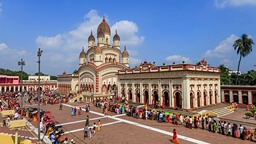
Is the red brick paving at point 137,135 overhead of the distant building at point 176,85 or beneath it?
beneath

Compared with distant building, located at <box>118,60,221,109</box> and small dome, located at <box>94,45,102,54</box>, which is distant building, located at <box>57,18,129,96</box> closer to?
small dome, located at <box>94,45,102,54</box>

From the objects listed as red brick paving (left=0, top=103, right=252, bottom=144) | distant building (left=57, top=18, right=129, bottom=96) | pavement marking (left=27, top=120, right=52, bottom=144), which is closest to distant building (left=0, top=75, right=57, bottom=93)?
distant building (left=57, top=18, right=129, bottom=96)

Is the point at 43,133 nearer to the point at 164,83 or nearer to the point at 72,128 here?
the point at 72,128

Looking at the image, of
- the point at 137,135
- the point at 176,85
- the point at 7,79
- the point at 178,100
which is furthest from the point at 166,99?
the point at 7,79

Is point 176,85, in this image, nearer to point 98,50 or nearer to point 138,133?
point 138,133

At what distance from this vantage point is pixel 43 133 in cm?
1922

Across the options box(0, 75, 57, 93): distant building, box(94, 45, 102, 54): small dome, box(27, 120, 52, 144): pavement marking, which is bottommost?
box(27, 120, 52, 144): pavement marking

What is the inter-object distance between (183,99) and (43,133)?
696 inches

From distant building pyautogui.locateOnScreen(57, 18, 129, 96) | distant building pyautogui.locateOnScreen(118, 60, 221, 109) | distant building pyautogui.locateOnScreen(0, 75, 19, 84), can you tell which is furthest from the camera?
distant building pyautogui.locateOnScreen(0, 75, 19, 84)

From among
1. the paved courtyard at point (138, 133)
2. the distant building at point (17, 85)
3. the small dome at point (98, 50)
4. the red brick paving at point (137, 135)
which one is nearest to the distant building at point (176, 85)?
the paved courtyard at point (138, 133)

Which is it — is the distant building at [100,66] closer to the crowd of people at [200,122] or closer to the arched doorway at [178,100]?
the crowd of people at [200,122]

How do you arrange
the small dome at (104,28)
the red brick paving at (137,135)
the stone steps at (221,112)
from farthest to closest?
the small dome at (104,28), the stone steps at (221,112), the red brick paving at (137,135)

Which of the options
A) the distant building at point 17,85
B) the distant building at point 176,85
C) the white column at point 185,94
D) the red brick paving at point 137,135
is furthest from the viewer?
the distant building at point 17,85

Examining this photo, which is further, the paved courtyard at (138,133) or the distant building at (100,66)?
the distant building at (100,66)
